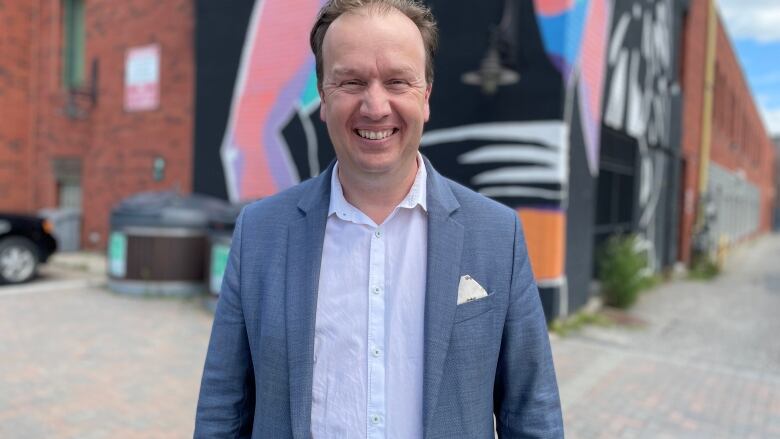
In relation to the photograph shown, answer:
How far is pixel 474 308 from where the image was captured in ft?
5.12

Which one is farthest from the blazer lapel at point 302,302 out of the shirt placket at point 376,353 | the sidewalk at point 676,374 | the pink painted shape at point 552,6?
the pink painted shape at point 552,6

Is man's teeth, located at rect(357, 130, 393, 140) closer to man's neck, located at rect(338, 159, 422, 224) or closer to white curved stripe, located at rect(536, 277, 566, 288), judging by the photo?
man's neck, located at rect(338, 159, 422, 224)

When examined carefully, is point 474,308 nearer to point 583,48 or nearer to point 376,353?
point 376,353

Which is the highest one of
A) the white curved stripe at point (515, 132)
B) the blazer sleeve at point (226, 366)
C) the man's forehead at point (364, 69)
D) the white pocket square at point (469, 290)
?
the white curved stripe at point (515, 132)

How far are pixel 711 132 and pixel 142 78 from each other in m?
16.4

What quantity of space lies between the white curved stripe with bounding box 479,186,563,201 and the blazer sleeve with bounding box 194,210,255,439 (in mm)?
5846

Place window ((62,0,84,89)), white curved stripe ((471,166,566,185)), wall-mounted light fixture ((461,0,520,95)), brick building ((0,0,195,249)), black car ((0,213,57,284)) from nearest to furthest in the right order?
wall-mounted light fixture ((461,0,520,95))
white curved stripe ((471,166,566,185))
black car ((0,213,57,284))
brick building ((0,0,195,249))
window ((62,0,84,89))

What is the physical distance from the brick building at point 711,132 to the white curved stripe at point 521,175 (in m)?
9.33

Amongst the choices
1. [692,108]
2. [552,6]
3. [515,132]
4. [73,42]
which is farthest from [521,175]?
[73,42]

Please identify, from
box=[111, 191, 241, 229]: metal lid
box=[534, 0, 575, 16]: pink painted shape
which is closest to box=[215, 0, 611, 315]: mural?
box=[534, 0, 575, 16]: pink painted shape

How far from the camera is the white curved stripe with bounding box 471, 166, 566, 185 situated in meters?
7.03

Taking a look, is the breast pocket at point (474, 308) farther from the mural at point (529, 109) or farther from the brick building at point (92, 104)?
the brick building at point (92, 104)

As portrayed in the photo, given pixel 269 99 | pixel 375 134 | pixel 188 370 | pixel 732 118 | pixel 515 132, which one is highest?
pixel 732 118

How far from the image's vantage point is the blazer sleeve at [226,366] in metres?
1.65
